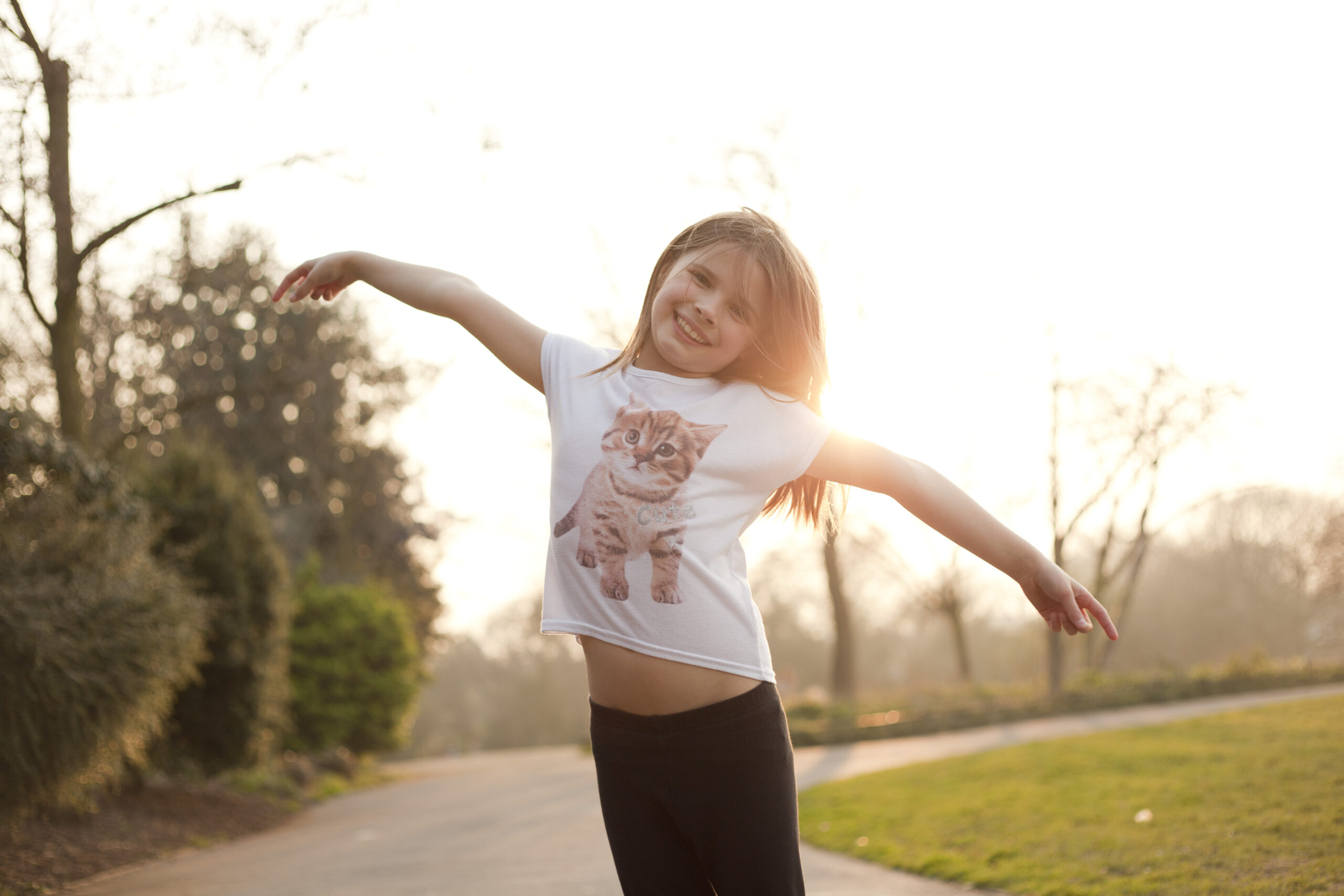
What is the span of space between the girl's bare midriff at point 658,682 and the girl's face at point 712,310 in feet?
1.98

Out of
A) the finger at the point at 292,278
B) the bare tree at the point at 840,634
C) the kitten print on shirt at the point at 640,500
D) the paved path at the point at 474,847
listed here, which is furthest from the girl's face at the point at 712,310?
the bare tree at the point at 840,634

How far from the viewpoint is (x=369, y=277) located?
2.44 meters

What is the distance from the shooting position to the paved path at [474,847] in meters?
6.10

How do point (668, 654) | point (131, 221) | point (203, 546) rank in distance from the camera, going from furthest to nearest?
point (203, 546), point (131, 221), point (668, 654)

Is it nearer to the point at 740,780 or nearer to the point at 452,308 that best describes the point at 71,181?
the point at 452,308

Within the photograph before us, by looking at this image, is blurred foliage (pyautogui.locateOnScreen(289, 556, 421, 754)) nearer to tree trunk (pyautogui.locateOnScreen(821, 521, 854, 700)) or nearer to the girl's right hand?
tree trunk (pyautogui.locateOnScreen(821, 521, 854, 700))

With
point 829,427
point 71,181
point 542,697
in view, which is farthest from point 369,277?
point 542,697

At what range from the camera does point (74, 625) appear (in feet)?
22.7

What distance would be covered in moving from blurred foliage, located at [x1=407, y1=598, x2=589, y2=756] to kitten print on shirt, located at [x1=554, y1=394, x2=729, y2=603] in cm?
3576

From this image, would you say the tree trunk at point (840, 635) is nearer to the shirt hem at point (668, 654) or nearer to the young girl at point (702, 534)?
the young girl at point (702, 534)

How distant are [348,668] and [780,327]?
16.3 m

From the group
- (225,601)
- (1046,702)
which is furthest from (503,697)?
(225,601)

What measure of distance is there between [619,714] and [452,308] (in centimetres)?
99

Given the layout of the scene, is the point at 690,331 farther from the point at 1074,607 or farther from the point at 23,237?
the point at 23,237
